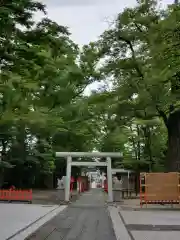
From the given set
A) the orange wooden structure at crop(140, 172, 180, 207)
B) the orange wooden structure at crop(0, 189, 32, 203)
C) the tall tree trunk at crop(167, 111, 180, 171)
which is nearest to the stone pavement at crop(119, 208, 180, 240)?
the orange wooden structure at crop(140, 172, 180, 207)

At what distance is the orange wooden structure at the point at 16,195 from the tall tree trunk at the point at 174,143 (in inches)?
367

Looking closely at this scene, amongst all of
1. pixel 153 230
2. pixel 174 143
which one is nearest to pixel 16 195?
pixel 174 143

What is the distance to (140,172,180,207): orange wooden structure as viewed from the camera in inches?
916

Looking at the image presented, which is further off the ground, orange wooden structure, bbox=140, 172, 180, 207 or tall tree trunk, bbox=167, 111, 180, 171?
tall tree trunk, bbox=167, 111, 180, 171

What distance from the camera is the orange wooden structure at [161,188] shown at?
23266 mm

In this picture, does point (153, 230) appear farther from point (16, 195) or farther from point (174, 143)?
point (16, 195)

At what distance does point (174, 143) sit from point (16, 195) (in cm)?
1075

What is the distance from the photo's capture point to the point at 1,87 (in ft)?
27.9

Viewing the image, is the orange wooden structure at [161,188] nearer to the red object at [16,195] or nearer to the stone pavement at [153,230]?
the stone pavement at [153,230]

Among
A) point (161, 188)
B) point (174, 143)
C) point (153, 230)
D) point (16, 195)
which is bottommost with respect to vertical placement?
point (153, 230)

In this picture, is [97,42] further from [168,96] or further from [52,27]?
[52,27]

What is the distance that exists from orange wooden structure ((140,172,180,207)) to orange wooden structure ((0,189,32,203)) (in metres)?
8.30

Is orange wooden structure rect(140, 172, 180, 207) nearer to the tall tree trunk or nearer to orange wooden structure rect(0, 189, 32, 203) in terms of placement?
the tall tree trunk

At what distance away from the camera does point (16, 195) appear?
28.6m
